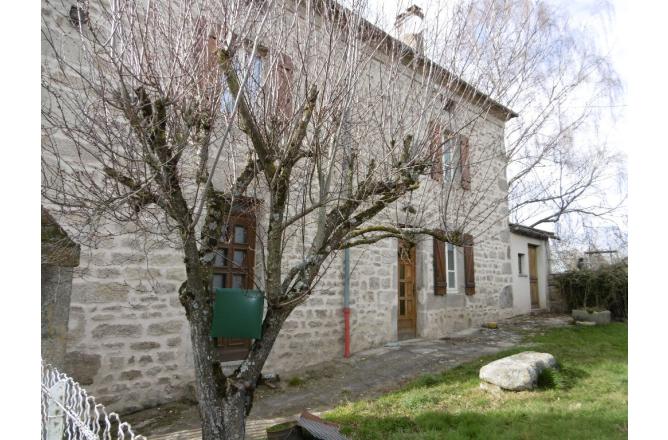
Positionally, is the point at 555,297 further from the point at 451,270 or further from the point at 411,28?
the point at 411,28

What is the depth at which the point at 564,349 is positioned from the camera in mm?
6582

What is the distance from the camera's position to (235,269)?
17.9 ft

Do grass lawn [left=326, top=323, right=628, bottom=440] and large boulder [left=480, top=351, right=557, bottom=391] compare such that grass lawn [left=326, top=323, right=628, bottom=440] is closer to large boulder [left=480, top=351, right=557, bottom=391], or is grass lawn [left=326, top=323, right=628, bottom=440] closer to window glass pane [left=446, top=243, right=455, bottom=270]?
large boulder [left=480, top=351, right=557, bottom=391]

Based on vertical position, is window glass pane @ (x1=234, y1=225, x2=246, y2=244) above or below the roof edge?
below

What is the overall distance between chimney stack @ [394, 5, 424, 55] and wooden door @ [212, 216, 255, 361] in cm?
269

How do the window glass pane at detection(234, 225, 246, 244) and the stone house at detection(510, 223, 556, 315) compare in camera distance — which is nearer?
the window glass pane at detection(234, 225, 246, 244)

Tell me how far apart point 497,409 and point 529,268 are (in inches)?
377

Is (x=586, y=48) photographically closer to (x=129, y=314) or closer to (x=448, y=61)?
(x=448, y=61)

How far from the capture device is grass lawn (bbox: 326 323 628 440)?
3.50 meters

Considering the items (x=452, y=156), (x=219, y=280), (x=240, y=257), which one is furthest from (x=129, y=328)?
(x=452, y=156)

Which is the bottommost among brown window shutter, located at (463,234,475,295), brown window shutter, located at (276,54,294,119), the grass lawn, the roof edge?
the grass lawn

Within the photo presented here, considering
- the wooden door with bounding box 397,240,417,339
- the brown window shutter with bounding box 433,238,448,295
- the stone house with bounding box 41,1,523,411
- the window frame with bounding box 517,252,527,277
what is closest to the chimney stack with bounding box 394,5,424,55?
the stone house with bounding box 41,1,523,411
